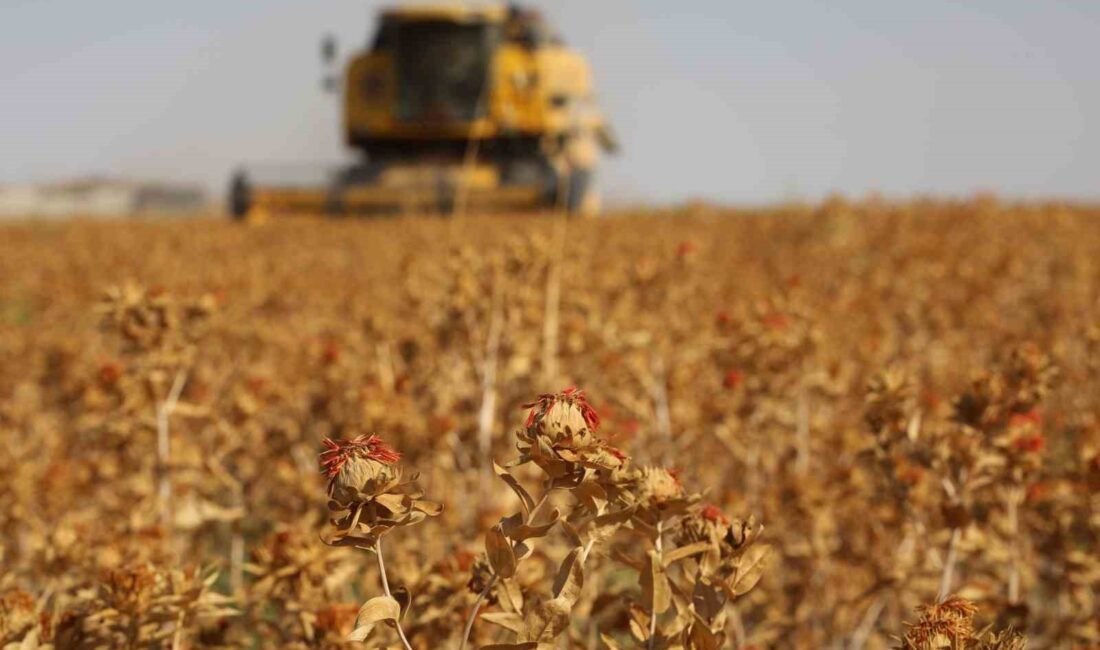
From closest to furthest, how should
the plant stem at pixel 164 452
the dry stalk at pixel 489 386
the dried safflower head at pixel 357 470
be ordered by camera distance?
1. the dried safflower head at pixel 357 470
2. the plant stem at pixel 164 452
3. the dry stalk at pixel 489 386

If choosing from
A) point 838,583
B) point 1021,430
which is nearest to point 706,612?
point 1021,430

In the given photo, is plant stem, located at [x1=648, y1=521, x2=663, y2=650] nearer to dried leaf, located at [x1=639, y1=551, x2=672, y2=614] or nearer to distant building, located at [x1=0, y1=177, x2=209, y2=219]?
dried leaf, located at [x1=639, y1=551, x2=672, y2=614]

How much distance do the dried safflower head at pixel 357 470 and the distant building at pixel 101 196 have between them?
3640 cm

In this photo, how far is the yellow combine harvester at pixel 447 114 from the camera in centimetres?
1733

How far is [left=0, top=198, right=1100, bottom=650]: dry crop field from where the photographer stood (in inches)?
60.8

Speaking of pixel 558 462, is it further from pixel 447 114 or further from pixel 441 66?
pixel 441 66

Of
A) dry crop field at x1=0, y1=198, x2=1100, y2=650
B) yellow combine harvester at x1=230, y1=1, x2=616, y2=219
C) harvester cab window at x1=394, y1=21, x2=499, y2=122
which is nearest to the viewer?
Result: dry crop field at x1=0, y1=198, x2=1100, y2=650

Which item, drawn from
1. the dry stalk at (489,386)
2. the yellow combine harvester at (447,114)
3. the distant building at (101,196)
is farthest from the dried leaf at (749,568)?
the distant building at (101,196)

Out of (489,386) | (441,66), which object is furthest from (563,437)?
(441,66)

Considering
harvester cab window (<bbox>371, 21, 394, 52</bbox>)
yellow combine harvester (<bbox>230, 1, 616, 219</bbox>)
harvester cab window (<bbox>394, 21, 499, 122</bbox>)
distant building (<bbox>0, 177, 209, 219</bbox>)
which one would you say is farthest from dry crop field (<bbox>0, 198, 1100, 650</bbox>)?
distant building (<bbox>0, 177, 209, 219</bbox>)

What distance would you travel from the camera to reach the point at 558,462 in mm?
1335

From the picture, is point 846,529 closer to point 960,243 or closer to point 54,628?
point 54,628

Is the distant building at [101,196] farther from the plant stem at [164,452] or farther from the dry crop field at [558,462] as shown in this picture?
the plant stem at [164,452]

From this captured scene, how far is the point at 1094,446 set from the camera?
2.74 metres
